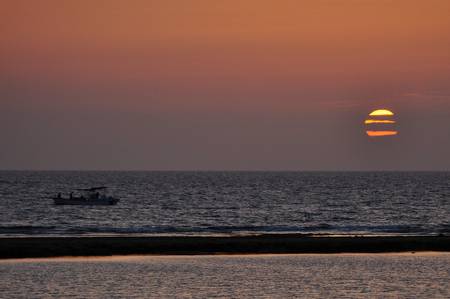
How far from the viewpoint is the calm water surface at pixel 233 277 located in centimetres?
3484

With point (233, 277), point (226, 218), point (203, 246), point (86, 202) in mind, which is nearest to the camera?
point (233, 277)

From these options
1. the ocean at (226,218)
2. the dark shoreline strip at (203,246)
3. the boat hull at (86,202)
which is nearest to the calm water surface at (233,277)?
the dark shoreline strip at (203,246)

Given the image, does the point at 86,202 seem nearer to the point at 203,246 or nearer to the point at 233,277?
the point at 203,246

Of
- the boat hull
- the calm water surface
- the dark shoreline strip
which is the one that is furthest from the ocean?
the calm water surface

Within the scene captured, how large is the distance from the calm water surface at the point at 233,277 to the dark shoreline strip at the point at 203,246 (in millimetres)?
2660

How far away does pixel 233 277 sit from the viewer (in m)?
39.2

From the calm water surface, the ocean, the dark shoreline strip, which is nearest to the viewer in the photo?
the calm water surface

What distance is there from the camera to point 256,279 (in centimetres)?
3888

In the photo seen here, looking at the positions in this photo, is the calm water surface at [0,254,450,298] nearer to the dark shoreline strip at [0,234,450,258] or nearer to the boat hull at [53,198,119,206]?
the dark shoreline strip at [0,234,450,258]

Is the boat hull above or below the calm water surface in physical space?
above

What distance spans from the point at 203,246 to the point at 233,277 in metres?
13.0

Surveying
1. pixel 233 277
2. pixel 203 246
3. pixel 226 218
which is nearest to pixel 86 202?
pixel 226 218

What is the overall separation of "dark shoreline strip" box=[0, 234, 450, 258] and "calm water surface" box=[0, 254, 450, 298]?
2.66 metres

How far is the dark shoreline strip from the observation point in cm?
4928
